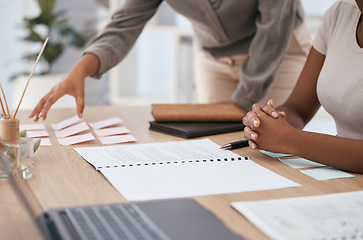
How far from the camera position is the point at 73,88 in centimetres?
150

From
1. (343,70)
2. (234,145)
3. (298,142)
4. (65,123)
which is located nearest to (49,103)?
(65,123)

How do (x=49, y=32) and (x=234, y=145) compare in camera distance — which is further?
(x=49, y=32)

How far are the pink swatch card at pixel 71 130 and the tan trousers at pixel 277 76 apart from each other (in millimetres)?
784

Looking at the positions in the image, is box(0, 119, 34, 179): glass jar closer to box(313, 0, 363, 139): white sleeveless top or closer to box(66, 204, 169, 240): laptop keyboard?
box(66, 204, 169, 240): laptop keyboard

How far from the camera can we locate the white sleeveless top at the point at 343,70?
1.25m

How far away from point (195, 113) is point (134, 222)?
765 mm

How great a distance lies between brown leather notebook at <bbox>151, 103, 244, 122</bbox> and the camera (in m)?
1.42

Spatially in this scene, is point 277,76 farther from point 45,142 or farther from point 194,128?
point 45,142

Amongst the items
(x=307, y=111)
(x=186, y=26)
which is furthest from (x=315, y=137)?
(x=186, y=26)

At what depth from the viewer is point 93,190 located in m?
0.87

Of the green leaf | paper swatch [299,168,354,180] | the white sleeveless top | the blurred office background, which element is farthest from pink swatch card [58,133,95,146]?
the blurred office background

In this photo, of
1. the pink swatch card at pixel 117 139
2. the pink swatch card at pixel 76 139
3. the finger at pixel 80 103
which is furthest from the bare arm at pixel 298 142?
the finger at pixel 80 103

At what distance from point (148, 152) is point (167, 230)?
1.53 feet

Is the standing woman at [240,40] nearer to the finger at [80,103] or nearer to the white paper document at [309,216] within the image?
the finger at [80,103]
